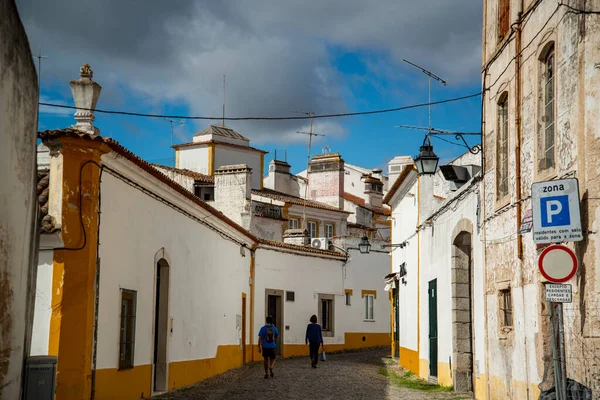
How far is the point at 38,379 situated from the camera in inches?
377

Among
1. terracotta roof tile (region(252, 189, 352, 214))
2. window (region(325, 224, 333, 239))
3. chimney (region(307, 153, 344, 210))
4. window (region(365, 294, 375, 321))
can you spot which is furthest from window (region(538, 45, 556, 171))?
chimney (region(307, 153, 344, 210))

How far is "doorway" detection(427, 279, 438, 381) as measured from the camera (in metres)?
19.3

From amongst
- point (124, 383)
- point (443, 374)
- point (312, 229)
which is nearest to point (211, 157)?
point (312, 229)

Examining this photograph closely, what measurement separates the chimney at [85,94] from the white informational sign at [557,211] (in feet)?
25.9

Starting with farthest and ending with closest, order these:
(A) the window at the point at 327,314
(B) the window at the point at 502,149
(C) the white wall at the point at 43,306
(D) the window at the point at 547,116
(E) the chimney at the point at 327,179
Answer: (E) the chimney at the point at 327,179, (A) the window at the point at 327,314, (B) the window at the point at 502,149, (C) the white wall at the point at 43,306, (D) the window at the point at 547,116

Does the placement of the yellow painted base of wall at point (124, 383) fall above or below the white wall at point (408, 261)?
below

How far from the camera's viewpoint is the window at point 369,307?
3619cm

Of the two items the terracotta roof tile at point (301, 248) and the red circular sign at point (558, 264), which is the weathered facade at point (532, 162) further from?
the terracotta roof tile at point (301, 248)

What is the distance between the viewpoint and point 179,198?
16.5 m

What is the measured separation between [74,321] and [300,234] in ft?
82.6

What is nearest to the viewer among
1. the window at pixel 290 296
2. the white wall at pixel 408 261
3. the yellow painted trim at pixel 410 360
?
the yellow painted trim at pixel 410 360

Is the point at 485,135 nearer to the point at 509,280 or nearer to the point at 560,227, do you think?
the point at 509,280

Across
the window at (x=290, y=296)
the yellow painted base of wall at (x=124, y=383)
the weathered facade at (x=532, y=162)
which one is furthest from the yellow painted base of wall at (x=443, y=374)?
the window at (x=290, y=296)

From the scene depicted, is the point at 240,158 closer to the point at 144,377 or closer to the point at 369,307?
the point at 369,307
